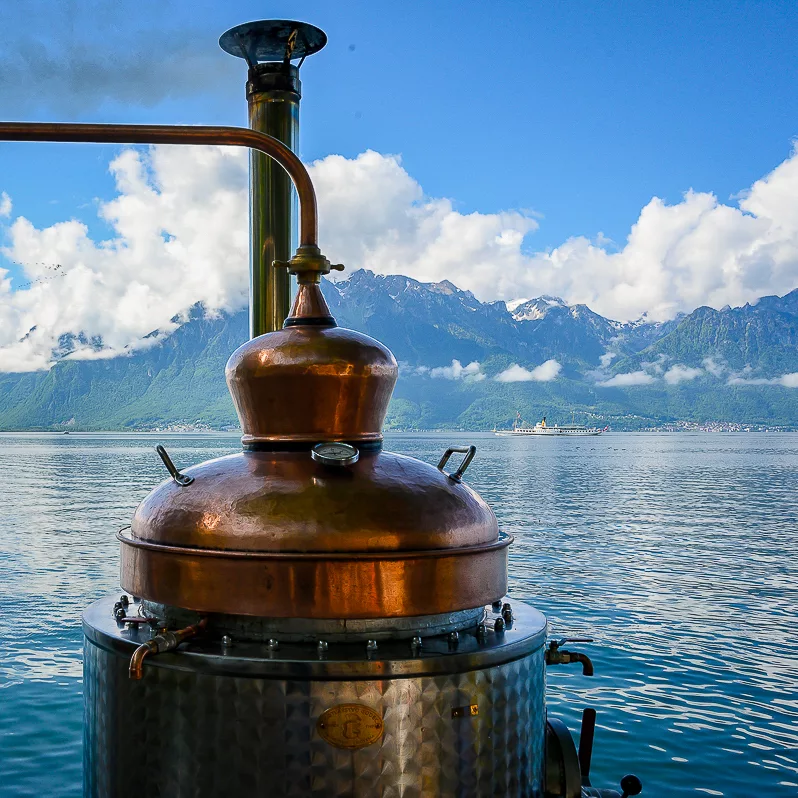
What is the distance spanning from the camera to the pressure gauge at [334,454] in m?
3.63

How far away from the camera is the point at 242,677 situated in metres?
3.33

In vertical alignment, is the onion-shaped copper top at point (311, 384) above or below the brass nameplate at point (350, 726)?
above

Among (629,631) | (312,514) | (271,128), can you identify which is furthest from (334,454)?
(629,631)

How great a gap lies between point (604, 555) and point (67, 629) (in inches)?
600

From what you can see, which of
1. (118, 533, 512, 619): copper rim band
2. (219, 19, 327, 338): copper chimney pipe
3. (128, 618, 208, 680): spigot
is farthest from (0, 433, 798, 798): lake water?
(118, 533, 512, 619): copper rim band

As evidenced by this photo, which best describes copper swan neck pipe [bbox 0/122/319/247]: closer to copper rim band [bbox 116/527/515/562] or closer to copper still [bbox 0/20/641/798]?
copper still [bbox 0/20/641/798]

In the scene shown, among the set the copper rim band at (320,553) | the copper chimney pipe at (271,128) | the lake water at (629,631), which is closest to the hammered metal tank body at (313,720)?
the copper rim band at (320,553)

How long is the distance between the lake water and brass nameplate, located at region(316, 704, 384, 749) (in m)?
6.80

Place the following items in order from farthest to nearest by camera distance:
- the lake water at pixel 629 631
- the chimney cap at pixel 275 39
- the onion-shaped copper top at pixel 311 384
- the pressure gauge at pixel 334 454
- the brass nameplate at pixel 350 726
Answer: the lake water at pixel 629 631
the chimney cap at pixel 275 39
the onion-shaped copper top at pixel 311 384
the pressure gauge at pixel 334 454
the brass nameplate at pixel 350 726

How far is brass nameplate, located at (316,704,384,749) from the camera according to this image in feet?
10.8

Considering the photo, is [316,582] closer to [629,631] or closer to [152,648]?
[152,648]

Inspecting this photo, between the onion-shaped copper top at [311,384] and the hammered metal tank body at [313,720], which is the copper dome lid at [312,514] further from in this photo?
the hammered metal tank body at [313,720]

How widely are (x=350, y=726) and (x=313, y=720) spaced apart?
0.13 metres

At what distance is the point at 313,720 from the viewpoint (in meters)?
3.29
